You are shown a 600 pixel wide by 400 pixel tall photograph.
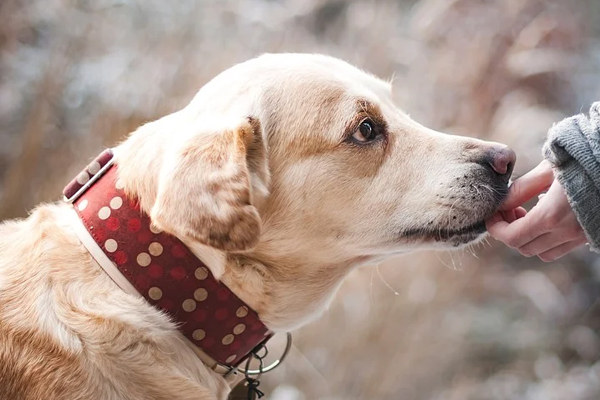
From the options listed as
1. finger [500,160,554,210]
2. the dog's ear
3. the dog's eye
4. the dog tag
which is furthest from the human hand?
the dog tag

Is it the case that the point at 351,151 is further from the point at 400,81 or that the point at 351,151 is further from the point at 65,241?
the point at 400,81

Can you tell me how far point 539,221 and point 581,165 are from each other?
14 cm

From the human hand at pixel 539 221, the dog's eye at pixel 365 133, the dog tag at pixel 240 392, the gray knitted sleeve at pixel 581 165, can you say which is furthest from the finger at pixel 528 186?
the dog tag at pixel 240 392

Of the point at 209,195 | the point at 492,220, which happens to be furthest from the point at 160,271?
the point at 492,220

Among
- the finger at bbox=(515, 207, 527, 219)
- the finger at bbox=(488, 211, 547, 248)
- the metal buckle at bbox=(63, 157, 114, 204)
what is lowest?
the finger at bbox=(515, 207, 527, 219)

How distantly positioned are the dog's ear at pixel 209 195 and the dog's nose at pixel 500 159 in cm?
53

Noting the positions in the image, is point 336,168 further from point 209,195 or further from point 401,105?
point 401,105

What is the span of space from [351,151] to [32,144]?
171 cm

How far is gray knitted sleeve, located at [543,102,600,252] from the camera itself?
42.0 inches

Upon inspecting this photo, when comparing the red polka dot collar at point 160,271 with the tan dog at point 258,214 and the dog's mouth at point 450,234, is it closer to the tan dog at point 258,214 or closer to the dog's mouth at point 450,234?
the tan dog at point 258,214

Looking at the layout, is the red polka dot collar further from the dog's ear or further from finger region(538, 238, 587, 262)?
finger region(538, 238, 587, 262)

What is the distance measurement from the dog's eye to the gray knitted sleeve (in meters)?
0.36

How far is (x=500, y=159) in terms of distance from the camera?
1252 mm

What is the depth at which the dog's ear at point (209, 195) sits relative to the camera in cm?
102
